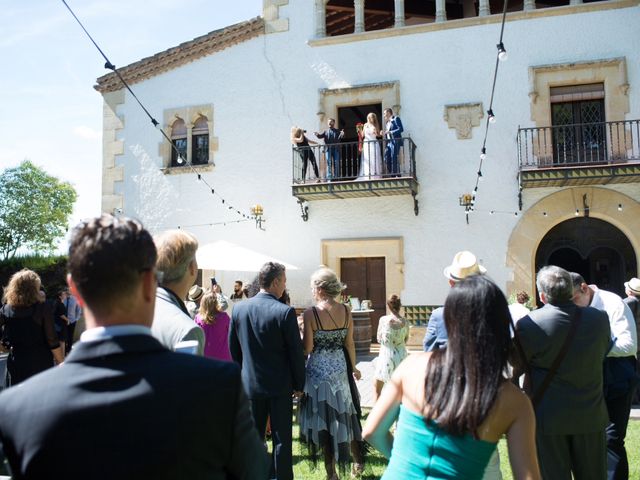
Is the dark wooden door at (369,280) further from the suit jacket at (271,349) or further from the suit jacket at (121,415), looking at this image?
the suit jacket at (121,415)

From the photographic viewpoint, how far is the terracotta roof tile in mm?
13570

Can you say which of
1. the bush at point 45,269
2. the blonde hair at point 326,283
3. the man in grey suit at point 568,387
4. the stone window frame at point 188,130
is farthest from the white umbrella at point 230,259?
the man in grey suit at point 568,387

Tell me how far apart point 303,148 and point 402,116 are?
Answer: 93.6 inches

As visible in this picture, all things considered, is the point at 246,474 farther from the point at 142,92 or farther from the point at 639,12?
the point at 142,92

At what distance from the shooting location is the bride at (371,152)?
40.2 ft

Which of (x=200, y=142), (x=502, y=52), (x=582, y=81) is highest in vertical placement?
(x=582, y=81)

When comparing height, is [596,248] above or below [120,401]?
above

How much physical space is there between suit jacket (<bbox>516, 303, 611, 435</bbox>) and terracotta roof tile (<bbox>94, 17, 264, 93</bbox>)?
1217 cm

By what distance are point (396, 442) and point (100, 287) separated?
4.20 ft

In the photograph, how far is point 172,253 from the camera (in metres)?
2.55

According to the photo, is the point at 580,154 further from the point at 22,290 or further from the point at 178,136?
the point at 22,290

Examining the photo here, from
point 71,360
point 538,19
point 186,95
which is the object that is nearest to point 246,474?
point 71,360

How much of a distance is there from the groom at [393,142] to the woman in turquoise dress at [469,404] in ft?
33.3

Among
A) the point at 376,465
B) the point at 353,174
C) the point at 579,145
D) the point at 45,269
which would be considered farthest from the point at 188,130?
the point at 376,465
